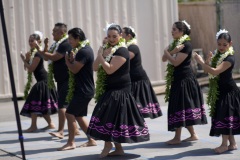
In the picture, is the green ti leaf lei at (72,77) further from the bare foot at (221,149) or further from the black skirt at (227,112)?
the bare foot at (221,149)

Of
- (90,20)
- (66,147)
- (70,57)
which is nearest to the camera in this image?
(70,57)

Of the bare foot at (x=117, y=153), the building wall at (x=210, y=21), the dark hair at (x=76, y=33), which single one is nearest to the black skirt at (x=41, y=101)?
the dark hair at (x=76, y=33)

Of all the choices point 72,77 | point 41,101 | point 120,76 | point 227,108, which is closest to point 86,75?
point 72,77

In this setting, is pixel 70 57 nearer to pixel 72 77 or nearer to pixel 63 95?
pixel 72 77

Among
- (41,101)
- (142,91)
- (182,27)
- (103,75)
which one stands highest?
(182,27)

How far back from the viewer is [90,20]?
17.5 meters

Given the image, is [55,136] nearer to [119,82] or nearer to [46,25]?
[119,82]

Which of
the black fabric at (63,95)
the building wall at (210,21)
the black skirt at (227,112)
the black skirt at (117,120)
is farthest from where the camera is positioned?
the building wall at (210,21)

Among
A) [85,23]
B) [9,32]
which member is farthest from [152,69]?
[9,32]

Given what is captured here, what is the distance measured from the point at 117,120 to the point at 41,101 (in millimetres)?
3308

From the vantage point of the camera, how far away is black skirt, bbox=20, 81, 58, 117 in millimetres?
11859

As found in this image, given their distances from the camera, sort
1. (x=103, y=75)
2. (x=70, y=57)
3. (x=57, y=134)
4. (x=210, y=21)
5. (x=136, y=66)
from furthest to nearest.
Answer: (x=210, y=21) → (x=136, y=66) → (x=57, y=134) → (x=70, y=57) → (x=103, y=75)

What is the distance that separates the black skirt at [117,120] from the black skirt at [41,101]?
2978 mm

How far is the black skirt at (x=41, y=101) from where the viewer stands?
11859 mm
